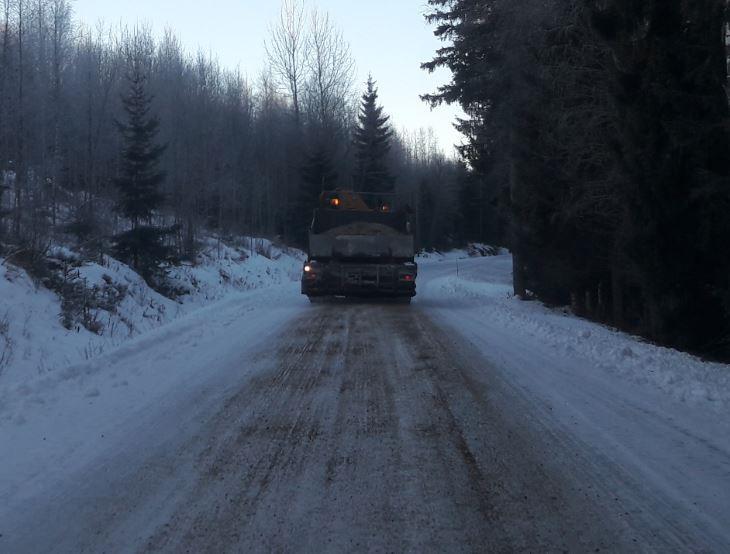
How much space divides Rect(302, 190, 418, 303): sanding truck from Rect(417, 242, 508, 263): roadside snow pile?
48.9m

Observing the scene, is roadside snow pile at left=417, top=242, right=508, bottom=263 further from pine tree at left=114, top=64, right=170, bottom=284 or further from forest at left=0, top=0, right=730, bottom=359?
pine tree at left=114, top=64, right=170, bottom=284

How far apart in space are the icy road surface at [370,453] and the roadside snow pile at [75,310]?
3.43 ft

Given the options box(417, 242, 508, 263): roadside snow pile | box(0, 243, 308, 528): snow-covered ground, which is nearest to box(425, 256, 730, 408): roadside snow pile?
box(0, 243, 308, 528): snow-covered ground

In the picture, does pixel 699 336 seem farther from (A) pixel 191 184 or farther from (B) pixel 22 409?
(A) pixel 191 184

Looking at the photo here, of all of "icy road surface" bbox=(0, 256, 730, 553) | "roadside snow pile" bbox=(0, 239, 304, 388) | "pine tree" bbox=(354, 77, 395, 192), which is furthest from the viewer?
"pine tree" bbox=(354, 77, 395, 192)

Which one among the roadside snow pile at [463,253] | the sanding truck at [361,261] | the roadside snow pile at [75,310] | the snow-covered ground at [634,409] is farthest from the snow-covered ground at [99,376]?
the roadside snow pile at [463,253]

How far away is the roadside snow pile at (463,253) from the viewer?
7362cm

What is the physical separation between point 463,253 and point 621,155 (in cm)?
7258

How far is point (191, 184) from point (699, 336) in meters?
30.1

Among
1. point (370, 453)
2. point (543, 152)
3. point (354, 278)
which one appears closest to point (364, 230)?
point (354, 278)

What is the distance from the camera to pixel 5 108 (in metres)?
30.6

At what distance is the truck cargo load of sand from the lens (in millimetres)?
20203

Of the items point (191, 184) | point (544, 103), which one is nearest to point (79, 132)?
point (191, 184)

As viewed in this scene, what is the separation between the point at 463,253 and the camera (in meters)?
84.5
